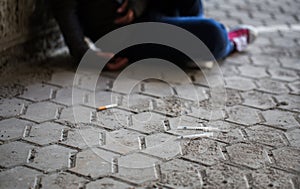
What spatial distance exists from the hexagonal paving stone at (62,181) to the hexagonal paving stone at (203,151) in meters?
0.43

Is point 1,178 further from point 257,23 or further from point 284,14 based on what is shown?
point 284,14

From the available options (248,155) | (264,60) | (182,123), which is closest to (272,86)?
(264,60)

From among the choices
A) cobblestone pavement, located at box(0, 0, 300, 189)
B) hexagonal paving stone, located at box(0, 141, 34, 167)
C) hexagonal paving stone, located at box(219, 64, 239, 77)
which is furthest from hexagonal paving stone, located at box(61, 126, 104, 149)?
hexagonal paving stone, located at box(219, 64, 239, 77)

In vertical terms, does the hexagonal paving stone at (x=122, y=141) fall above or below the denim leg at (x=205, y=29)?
below

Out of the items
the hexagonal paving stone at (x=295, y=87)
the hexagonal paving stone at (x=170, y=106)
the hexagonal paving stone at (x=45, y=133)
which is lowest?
the hexagonal paving stone at (x=45, y=133)

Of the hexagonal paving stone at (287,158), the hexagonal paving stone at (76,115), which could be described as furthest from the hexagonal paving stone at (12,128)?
the hexagonal paving stone at (287,158)

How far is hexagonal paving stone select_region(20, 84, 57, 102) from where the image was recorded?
2.37 metres

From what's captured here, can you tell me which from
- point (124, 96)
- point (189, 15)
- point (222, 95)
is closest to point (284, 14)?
point (189, 15)

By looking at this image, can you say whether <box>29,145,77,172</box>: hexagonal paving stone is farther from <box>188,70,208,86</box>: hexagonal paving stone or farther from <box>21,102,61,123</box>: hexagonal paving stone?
<box>188,70,208,86</box>: hexagonal paving stone

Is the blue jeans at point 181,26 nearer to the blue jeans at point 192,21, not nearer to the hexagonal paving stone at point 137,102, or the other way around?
the blue jeans at point 192,21

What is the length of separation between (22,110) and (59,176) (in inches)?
23.5

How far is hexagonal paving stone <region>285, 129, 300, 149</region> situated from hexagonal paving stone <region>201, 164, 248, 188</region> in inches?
13.4

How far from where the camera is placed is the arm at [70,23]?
2648mm

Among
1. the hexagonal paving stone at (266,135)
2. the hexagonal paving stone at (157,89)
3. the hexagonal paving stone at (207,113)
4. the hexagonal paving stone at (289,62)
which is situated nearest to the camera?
the hexagonal paving stone at (266,135)
